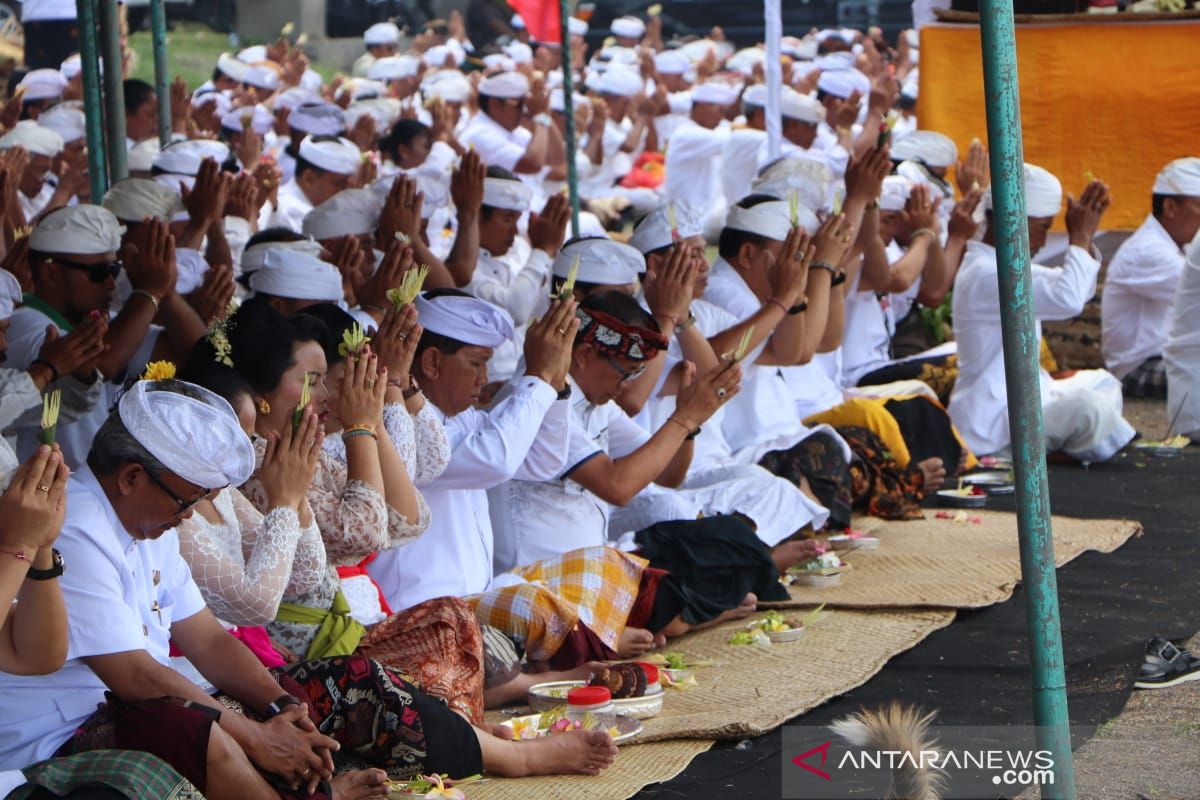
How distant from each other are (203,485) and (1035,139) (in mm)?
6130

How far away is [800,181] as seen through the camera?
734cm

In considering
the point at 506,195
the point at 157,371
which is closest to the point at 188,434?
the point at 157,371

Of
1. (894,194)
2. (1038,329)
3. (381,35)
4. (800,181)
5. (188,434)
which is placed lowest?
(381,35)

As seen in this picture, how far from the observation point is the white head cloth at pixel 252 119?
430 inches

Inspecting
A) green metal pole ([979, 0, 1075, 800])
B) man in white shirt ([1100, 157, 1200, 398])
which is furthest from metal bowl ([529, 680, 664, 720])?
man in white shirt ([1100, 157, 1200, 398])

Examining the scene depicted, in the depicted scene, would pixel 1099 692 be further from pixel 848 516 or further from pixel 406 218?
pixel 406 218

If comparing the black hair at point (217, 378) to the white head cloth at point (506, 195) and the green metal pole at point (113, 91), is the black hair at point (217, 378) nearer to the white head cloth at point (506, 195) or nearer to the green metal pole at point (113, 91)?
the green metal pole at point (113, 91)

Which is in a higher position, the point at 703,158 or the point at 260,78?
the point at 260,78

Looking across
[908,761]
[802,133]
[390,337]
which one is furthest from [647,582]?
[802,133]

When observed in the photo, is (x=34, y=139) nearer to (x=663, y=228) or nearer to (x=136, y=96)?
(x=136, y=96)

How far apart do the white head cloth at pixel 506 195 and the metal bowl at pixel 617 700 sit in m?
3.13

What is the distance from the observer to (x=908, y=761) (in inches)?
111

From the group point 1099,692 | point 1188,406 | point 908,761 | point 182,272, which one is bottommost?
point 1188,406

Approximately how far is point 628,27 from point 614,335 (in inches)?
625
